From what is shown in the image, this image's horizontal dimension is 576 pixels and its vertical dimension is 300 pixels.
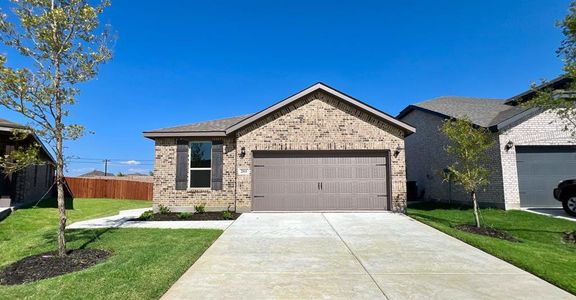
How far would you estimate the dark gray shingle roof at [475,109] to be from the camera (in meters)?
13.2

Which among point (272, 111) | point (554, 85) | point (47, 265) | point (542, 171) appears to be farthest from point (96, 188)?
point (554, 85)

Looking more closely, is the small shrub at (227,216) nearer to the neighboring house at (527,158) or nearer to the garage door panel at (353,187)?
the garage door panel at (353,187)

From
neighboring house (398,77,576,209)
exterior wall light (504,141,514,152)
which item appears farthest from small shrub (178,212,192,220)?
exterior wall light (504,141,514,152)

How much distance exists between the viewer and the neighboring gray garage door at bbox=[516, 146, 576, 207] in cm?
1233

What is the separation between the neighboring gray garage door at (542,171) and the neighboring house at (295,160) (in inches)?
194

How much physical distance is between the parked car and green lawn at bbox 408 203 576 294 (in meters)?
1.16

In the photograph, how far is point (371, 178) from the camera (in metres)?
11.9

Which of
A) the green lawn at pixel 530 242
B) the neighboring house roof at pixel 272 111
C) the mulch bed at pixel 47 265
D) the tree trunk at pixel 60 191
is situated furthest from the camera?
the neighboring house roof at pixel 272 111

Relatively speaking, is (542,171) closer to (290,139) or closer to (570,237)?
(570,237)

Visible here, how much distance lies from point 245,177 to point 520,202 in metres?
10.7

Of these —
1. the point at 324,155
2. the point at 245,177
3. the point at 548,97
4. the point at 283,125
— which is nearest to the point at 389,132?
the point at 324,155

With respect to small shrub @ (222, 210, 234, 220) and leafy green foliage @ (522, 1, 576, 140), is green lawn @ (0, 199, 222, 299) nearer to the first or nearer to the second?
small shrub @ (222, 210, 234, 220)

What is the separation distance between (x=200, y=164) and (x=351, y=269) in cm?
860

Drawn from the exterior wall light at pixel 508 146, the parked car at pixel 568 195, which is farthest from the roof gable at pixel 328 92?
the parked car at pixel 568 195
